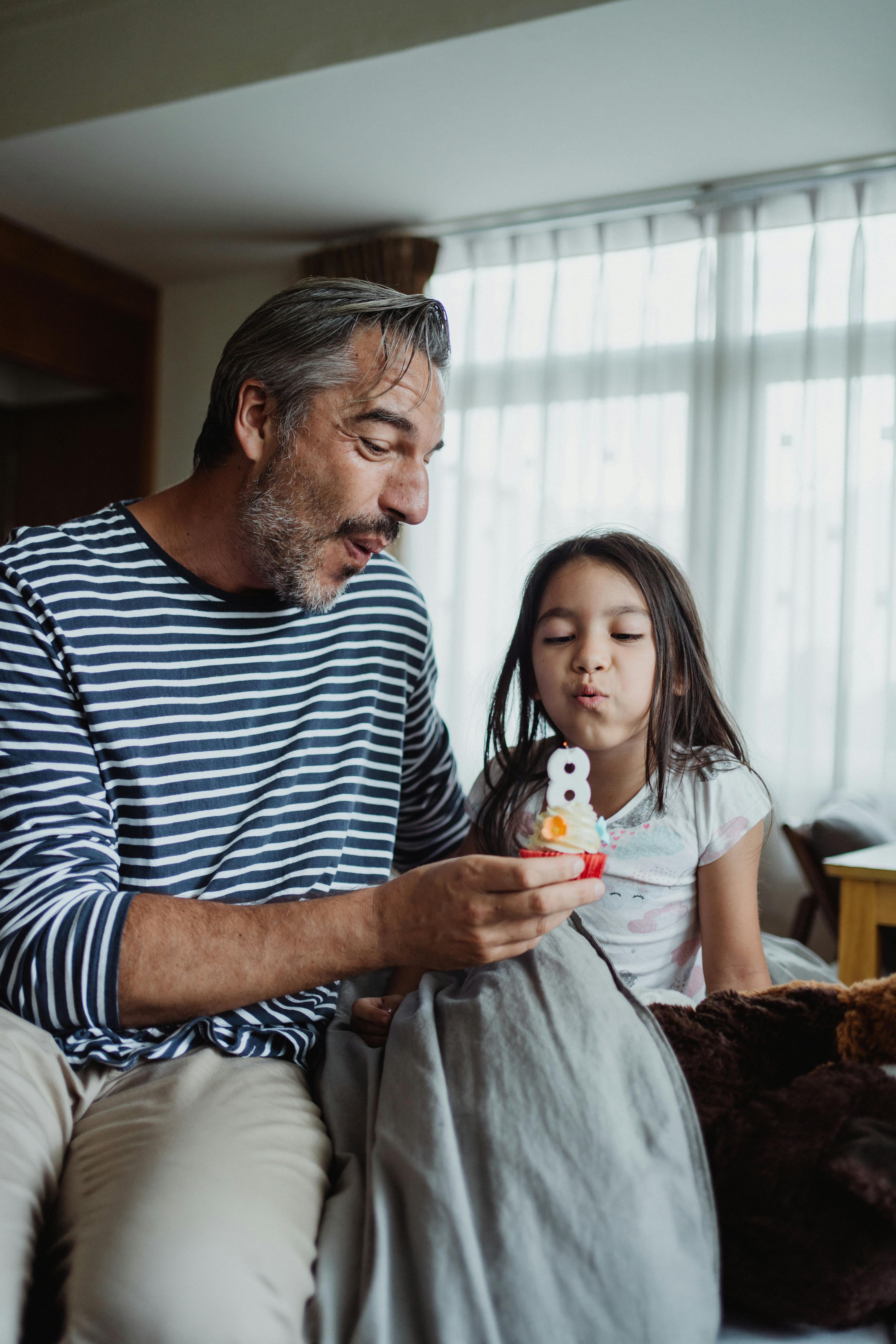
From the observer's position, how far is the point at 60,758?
118 centimetres

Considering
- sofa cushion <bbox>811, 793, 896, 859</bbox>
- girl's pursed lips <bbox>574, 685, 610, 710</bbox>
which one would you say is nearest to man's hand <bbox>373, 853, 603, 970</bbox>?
girl's pursed lips <bbox>574, 685, 610, 710</bbox>

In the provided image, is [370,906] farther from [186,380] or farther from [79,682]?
[186,380]

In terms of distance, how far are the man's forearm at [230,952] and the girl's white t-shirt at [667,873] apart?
0.41 metres

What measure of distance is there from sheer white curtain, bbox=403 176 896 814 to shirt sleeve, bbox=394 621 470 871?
1618 mm

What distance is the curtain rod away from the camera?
354cm

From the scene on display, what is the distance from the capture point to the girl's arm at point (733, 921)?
1.29m

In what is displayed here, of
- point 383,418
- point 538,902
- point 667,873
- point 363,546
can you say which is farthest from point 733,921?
point 383,418

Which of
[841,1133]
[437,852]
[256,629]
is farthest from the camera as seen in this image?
[437,852]

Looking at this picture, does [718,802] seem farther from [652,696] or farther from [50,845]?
[50,845]

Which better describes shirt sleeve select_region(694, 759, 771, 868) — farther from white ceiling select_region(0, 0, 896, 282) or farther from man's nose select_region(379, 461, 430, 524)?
white ceiling select_region(0, 0, 896, 282)

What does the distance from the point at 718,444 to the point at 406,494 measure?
8.71ft

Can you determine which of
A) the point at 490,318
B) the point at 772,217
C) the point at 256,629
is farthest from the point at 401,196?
the point at 256,629

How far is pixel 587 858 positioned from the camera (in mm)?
1061

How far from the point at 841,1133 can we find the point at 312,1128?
21.4 inches
